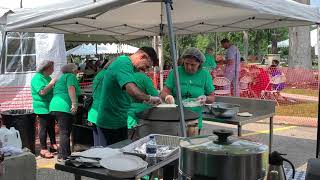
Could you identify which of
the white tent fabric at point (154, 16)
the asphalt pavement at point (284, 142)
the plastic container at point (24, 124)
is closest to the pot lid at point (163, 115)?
the white tent fabric at point (154, 16)

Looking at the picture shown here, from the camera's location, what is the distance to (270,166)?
2.18m

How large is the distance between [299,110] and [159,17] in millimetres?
6277

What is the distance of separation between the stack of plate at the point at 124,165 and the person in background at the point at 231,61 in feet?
29.1

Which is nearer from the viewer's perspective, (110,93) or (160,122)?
(160,122)

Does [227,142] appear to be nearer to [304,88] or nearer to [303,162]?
[303,162]

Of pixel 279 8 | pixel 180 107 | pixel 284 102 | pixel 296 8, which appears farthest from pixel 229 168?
pixel 284 102

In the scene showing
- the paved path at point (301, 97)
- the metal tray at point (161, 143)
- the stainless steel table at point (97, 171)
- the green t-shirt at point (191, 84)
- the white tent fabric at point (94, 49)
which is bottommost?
the paved path at point (301, 97)

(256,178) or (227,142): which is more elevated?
(227,142)

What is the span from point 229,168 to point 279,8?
9.24 feet

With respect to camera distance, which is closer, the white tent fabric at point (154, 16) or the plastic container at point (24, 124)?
the white tent fabric at point (154, 16)

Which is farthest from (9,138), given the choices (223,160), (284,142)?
(284,142)

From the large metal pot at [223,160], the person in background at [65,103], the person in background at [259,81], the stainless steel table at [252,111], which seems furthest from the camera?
the person in background at [259,81]

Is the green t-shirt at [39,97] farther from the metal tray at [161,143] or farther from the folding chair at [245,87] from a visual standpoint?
the folding chair at [245,87]

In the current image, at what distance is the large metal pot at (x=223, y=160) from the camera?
1897mm
